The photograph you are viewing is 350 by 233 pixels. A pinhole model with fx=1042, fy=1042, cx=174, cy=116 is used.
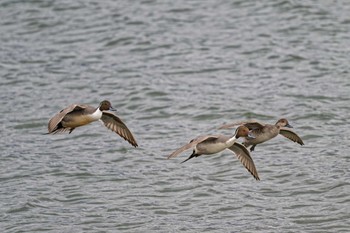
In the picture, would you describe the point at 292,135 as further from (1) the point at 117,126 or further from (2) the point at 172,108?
(2) the point at 172,108

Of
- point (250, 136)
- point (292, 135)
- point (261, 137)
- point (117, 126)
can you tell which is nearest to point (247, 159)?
point (261, 137)

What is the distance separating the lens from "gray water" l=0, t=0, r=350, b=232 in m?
12.9

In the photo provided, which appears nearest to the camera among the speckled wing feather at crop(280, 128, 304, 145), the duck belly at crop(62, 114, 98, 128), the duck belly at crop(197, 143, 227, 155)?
the duck belly at crop(197, 143, 227, 155)

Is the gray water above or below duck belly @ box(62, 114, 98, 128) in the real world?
below

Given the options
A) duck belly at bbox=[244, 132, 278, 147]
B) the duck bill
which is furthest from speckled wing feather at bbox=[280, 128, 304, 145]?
the duck bill

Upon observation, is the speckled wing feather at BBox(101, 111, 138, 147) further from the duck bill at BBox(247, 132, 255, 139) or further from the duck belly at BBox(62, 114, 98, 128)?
the duck bill at BBox(247, 132, 255, 139)

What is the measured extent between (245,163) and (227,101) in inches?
195

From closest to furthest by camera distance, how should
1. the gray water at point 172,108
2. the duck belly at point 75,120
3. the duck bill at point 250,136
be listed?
the duck belly at point 75,120 < the duck bill at point 250,136 < the gray water at point 172,108

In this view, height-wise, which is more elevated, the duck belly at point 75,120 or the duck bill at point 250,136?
the duck belly at point 75,120

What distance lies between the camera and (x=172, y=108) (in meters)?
17.0

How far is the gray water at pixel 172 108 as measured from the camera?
12.9 meters

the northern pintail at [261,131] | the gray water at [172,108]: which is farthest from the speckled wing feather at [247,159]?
the gray water at [172,108]

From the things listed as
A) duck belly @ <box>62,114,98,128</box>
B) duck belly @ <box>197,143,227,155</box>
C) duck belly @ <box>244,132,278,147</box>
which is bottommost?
duck belly @ <box>244,132,278,147</box>

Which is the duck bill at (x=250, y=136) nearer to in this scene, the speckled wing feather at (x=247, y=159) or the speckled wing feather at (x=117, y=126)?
the speckled wing feather at (x=247, y=159)
